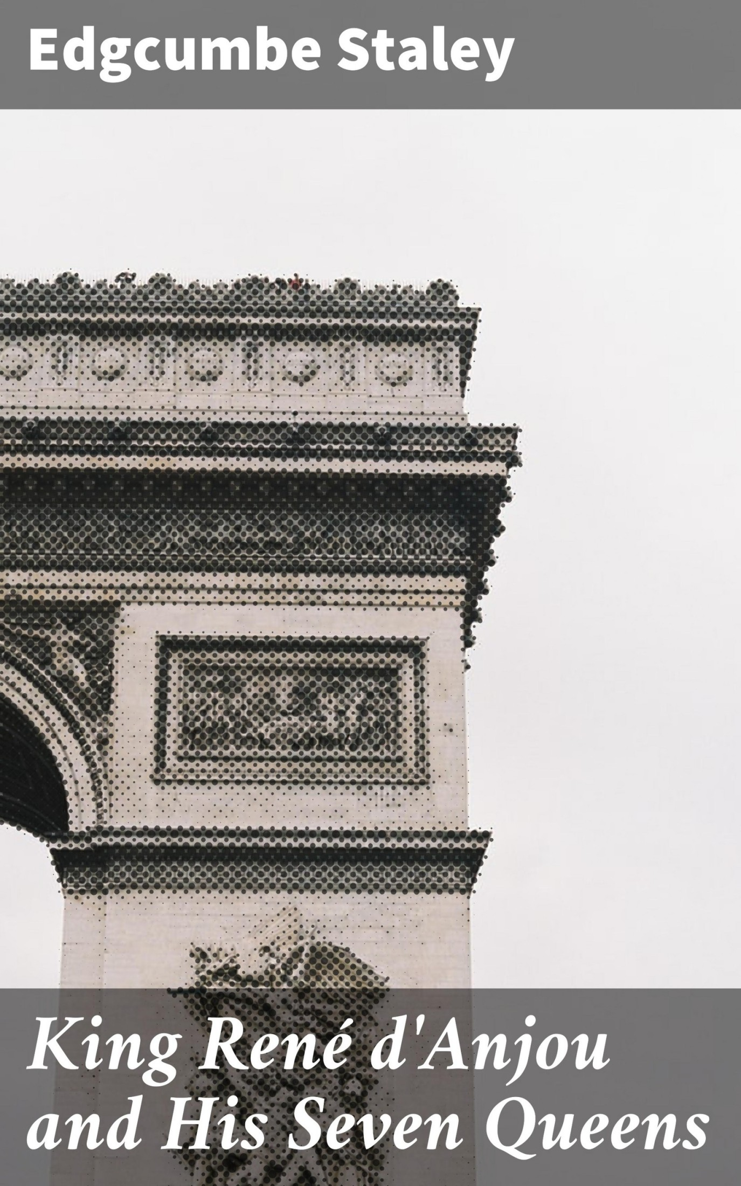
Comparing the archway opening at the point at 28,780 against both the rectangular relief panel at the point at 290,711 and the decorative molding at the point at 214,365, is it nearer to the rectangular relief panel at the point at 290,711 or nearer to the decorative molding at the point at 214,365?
the rectangular relief panel at the point at 290,711

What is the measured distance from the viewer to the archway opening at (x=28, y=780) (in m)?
18.1

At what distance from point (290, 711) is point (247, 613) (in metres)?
0.96

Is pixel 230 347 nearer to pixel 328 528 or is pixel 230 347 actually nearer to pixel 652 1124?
pixel 328 528

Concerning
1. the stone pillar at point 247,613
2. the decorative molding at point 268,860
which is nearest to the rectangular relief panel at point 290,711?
the stone pillar at point 247,613

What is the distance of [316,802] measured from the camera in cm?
1731

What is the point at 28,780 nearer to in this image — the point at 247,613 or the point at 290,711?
the point at 247,613

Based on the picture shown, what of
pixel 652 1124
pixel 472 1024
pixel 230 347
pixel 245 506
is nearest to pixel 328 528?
pixel 245 506

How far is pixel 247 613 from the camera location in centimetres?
1788

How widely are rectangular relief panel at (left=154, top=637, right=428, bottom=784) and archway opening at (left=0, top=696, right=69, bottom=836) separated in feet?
4.18

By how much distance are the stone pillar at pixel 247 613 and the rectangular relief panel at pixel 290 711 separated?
0.06 feet

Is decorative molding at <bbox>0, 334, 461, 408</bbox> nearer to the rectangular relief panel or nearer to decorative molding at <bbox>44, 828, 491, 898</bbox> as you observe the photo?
the rectangular relief panel

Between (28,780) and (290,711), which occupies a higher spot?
(28,780)

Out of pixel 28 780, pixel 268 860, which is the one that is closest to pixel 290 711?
pixel 268 860

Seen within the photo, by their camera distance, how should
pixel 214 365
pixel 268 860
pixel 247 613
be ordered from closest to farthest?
pixel 268 860 < pixel 247 613 < pixel 214 365
